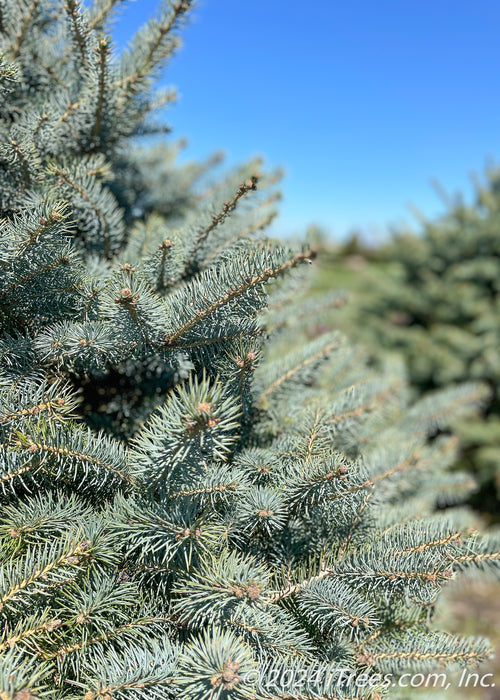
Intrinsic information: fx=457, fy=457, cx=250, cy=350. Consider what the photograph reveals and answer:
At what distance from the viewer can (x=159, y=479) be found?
545 mm

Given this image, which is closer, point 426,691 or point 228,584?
point 228,584

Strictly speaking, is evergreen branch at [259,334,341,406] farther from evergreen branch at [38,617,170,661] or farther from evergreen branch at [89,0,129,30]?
evergreen branch at [89,0,129,30]

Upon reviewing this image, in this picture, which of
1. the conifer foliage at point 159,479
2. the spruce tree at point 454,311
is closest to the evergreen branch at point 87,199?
the conifer foliage at point 159,479

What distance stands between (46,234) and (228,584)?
474mm

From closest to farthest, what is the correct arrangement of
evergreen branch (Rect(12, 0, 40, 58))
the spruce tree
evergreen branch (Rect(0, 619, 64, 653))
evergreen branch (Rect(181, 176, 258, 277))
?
evergreen branch (Rect(0, 619, 64, 653)) → evergreen branch (Rect(181, 176, 258, 277)) → evergreen branch (Rect(12, 0, 40, 58)) → the spruce tree

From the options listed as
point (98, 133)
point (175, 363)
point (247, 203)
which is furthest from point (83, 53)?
point (175, 363)

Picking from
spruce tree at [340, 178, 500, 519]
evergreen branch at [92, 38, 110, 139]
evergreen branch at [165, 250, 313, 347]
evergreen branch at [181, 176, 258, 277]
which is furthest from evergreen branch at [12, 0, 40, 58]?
spruce tree at [340, 178, 500, 519]

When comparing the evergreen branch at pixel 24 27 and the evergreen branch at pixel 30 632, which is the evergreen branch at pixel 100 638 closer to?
the evergreen branch at pixel 30 632

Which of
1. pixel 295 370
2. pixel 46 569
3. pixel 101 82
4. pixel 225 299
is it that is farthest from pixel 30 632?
pixel 101 82

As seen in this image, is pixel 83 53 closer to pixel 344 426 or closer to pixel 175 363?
pixel 175 363

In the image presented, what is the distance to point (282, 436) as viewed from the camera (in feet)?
2.53

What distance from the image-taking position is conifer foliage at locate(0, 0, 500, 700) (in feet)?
1.70

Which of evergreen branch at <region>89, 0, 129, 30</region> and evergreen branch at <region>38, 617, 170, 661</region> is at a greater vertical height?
evergreen branch at <region>89, 0, 129, 30</region>

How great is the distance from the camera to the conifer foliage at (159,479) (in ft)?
1.70
